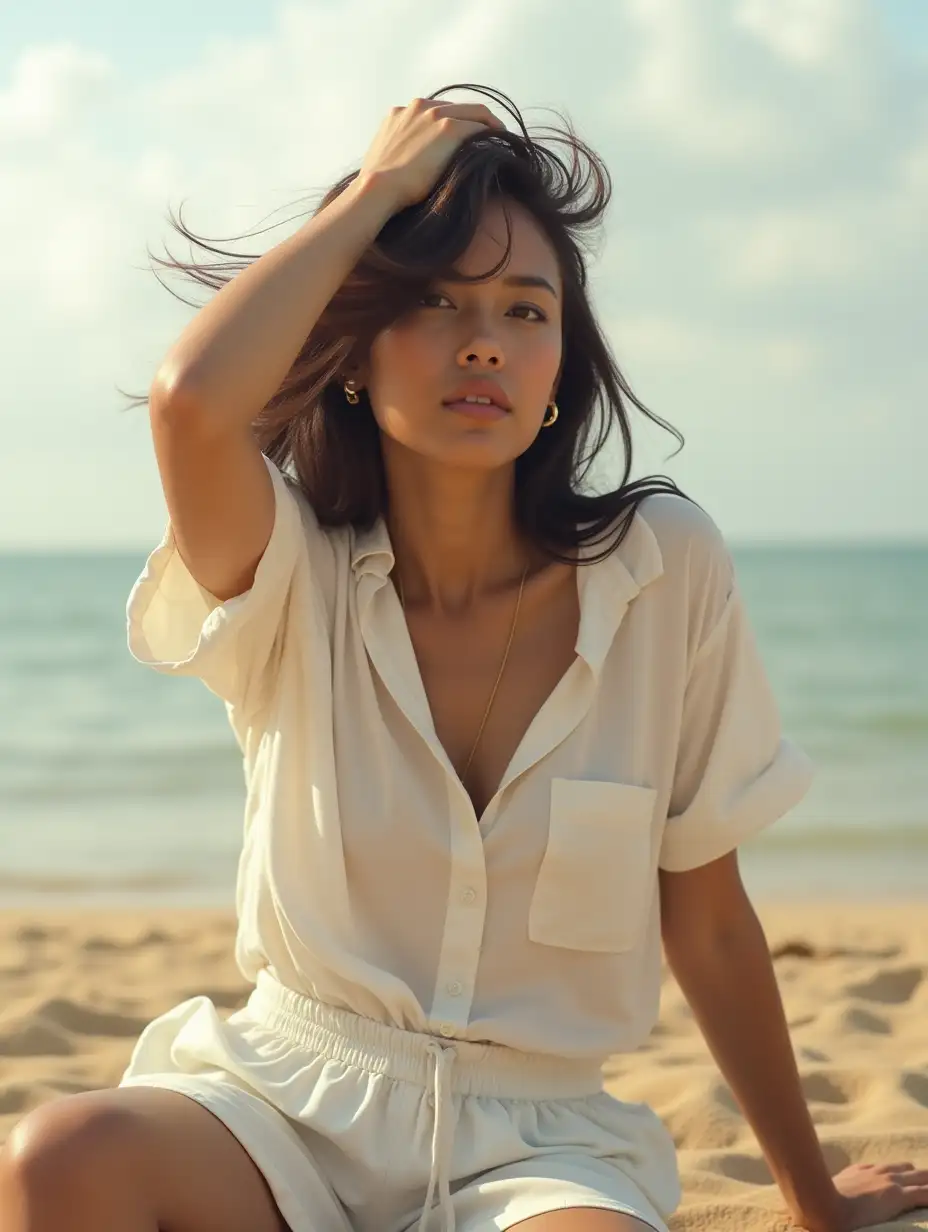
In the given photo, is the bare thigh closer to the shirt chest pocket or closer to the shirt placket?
the shirt placket

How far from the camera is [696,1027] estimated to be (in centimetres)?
453

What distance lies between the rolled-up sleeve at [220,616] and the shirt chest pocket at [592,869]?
0.53m

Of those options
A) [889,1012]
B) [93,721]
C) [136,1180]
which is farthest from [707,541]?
[93,721]

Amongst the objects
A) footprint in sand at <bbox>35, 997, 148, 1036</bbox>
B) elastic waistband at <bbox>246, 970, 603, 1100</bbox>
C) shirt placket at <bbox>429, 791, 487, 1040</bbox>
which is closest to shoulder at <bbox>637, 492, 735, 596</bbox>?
shirt placket at <bbox>429, 791, 487, 1040</bbox>

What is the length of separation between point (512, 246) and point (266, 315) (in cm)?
43

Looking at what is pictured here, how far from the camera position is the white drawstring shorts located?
2252 millimetres

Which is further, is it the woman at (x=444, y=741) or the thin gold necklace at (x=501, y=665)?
the thin gold necklace at (x=501, y=665)

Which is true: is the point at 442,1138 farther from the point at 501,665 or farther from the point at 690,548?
the point at 690,548

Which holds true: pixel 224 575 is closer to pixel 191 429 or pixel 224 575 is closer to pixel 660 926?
pixel 191 429

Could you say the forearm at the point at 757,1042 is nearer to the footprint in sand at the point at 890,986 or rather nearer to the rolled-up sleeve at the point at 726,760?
→ the rolled-up sleeve at the point at 726,760

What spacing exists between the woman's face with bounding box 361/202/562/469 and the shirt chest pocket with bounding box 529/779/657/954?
56cm

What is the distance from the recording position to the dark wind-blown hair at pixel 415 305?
8.33 feet

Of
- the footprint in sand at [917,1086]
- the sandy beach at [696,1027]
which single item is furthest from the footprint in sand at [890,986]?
the footprint in sand at [917,1086]

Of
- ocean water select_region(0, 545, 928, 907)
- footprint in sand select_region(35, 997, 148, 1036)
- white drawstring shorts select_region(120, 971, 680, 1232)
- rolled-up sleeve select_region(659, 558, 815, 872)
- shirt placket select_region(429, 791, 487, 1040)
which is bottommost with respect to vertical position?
ocean water select_region(0, 545, 928, 907)
